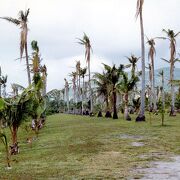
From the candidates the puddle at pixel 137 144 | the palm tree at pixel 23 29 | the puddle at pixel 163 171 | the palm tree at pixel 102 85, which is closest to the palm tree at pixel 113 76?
the palm tree at pixel 102 85

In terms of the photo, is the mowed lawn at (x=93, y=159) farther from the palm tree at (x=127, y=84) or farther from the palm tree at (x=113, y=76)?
the palm tree at (x=113, y=76)

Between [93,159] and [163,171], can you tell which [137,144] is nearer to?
[93,159]

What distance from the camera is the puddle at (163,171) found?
12.1 metres

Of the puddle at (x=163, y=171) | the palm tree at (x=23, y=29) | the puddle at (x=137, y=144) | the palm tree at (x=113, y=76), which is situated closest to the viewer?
the puddle at (x=163, y=171)

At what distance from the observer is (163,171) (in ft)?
42.8

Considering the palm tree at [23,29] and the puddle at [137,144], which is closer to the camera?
the puddle at [137,144]

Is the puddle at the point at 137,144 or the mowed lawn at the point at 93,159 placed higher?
the puddle at the point at 137,144

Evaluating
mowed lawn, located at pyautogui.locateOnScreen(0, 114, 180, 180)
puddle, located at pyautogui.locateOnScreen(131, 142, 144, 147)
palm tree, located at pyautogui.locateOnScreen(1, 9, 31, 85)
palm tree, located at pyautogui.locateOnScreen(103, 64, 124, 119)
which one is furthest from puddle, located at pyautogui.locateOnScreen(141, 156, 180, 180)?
palm tree, located at pyautogui.locateOnScreen(103, 64, 124, 119)

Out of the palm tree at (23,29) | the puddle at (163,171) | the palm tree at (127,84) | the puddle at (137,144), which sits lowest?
the puddle at (163,171)

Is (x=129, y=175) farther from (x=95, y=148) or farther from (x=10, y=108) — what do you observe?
(x=10, y=108)

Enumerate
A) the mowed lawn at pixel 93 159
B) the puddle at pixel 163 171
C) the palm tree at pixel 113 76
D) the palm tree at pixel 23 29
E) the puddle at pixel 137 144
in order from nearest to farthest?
the puddle at pixel 163 171, the mowed lawn at pixel 93 159, the puddle at pixel 137 144, the palm tree at pixel 23 29, the palm tree at pixel 113 76

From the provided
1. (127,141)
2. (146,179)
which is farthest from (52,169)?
(127,141)

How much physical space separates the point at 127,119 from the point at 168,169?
107 feet

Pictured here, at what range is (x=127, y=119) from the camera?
45.9 metres
